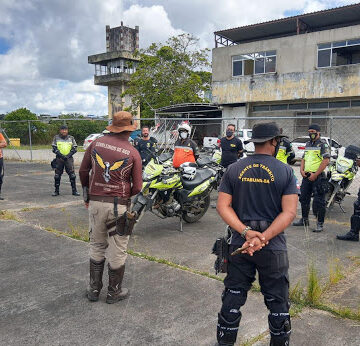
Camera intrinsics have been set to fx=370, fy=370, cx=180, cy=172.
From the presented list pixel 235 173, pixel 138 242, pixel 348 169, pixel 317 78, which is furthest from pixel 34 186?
pixel 317 78

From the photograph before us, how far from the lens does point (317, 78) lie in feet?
72.9

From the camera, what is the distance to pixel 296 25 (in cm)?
2695

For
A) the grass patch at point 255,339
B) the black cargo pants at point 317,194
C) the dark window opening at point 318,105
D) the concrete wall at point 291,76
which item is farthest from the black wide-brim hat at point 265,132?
the dark window opening at point 318,105

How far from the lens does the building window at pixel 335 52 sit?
21766 millimetres

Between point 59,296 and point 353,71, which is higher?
point 353,71

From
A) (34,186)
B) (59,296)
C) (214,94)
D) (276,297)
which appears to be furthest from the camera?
(214,94)

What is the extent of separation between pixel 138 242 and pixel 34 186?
598cm

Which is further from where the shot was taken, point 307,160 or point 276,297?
point 307,160

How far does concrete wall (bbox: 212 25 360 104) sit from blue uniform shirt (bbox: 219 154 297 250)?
21307 mm

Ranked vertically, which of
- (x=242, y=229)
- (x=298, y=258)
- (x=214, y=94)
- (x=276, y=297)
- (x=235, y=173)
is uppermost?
(x=214, y=94)

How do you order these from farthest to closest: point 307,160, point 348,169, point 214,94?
point 214,94
point 348,169
point 307,160

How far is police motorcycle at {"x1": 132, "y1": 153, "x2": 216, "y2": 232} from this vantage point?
213 inches

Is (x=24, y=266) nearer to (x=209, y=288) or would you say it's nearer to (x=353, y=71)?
(x=209, y=288)

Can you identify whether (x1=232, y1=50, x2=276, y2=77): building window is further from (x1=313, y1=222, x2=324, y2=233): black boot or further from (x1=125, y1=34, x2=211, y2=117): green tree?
(x1=313, y1=222, x2=324, y2=233): black boot
